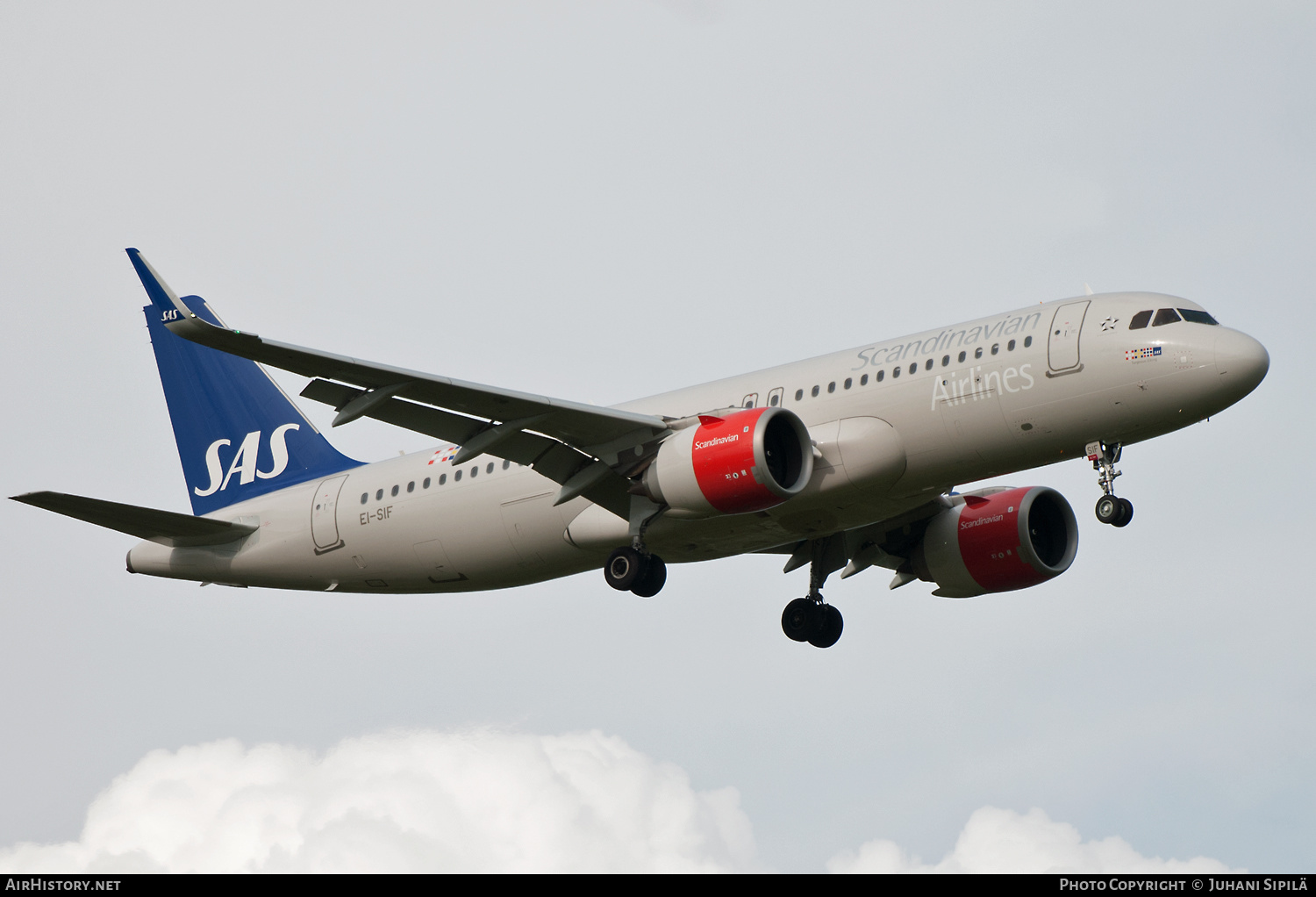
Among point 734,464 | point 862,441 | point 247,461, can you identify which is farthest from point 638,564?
point 247,461

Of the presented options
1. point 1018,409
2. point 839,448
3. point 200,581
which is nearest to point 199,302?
point 200,581

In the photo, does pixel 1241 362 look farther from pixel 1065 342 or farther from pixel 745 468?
pixel 745 468

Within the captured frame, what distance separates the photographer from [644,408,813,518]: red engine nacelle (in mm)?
27203

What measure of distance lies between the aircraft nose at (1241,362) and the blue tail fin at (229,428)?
1943 cm

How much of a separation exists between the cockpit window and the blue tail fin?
1882 centimetres

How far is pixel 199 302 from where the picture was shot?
39.7 metres

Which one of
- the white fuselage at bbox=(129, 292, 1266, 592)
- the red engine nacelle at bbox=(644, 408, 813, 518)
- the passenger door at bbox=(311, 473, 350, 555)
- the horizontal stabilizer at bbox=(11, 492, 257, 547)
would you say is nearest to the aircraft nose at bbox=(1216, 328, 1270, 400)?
the white fuselage at bbox=(129, 292, 1266, 592)

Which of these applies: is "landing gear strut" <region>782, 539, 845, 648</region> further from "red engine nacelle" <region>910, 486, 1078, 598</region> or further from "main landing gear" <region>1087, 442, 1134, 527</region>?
"main landing gear" <region>1087, 442, 1134, 527</region>

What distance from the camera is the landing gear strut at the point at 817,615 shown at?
33.8 m

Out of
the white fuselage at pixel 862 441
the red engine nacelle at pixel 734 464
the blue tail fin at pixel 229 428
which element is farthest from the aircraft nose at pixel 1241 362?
the blue tail fin at pixel 229 428

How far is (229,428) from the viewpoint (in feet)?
124
